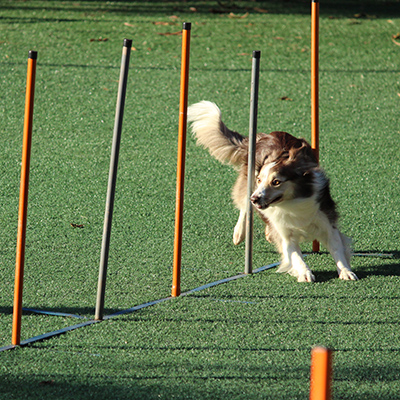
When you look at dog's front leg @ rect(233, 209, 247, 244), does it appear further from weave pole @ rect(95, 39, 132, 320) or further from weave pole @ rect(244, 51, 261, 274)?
weave pole @ rect(95, 39, 132, 320)

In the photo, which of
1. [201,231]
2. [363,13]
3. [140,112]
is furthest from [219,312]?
[363,13]

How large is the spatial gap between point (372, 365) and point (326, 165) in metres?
3.98

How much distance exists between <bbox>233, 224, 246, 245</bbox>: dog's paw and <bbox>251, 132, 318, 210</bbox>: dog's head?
2.01ft

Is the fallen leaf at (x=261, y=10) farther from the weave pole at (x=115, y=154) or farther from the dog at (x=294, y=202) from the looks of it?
the weave pole at (x=115, y=154)

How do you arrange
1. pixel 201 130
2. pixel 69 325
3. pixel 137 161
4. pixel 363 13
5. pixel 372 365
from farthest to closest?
pixel 363 13
pixel 137 161
pixel 201 130
pixel 69 325
pixel 372 365

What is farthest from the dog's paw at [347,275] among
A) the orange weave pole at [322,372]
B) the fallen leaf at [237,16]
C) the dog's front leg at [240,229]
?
the fallen leaf at [237,16]

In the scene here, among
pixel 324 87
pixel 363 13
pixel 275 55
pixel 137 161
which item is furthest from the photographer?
pixel 363 13

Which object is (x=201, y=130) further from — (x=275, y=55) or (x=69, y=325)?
(x=275, y=55)

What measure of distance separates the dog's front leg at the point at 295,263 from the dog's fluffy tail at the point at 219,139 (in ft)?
2.86

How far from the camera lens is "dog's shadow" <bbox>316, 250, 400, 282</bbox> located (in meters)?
4.64

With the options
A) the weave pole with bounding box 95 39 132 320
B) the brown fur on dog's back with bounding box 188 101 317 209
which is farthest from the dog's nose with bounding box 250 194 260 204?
the weave pole with bounding box 95 39 132 320

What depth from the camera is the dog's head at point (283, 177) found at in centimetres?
439

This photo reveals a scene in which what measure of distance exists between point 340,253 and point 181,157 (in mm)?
1319

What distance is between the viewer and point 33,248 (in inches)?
195
